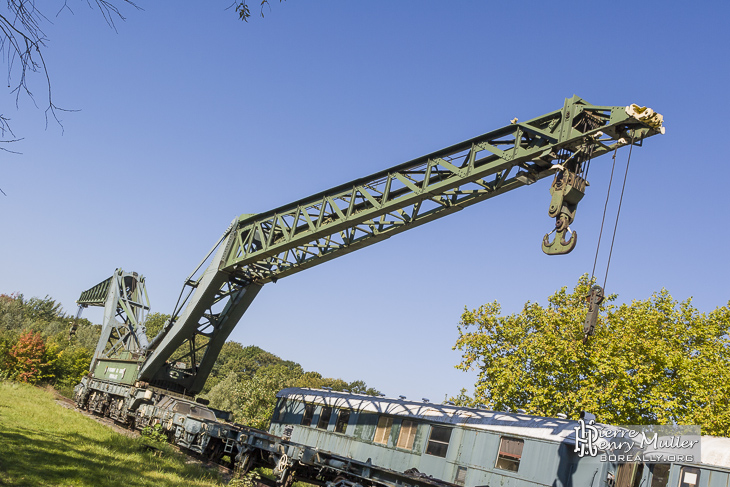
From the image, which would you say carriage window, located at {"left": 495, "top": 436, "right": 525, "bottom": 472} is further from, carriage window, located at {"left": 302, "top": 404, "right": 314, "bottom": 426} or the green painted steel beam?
the green painted steel beam

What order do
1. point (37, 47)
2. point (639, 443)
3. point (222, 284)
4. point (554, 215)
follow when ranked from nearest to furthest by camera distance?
1. point (37, 47)
2. point (554, 215)
3. point (639, 443)
4. point (222, 284)

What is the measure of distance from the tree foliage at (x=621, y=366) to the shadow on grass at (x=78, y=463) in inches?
607

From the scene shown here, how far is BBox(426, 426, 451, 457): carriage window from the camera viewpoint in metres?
13.5

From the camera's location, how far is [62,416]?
18.0 meters

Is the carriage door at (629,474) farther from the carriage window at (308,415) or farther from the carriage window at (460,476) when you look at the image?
the carriage window at (308,415)

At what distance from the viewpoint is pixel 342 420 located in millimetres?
16250

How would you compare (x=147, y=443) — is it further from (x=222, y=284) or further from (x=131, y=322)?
(x=131, y=322)

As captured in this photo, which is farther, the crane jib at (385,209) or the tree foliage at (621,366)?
the tree foliage at (621,366)

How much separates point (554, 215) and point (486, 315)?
56.4ft

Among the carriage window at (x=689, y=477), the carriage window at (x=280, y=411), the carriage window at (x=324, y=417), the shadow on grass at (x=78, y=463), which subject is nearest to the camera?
the shadow on grass at (x=78, y=463)

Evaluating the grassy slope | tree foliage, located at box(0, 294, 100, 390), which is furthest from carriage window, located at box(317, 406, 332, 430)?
tree foliage, located at box(0, 294, 100, 390)

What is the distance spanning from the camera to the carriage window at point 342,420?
16125 millimetres

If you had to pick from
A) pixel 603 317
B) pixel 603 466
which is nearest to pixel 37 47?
pixel 603 466

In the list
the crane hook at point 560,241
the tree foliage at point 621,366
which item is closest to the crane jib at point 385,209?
the crane hook at point 560,241
